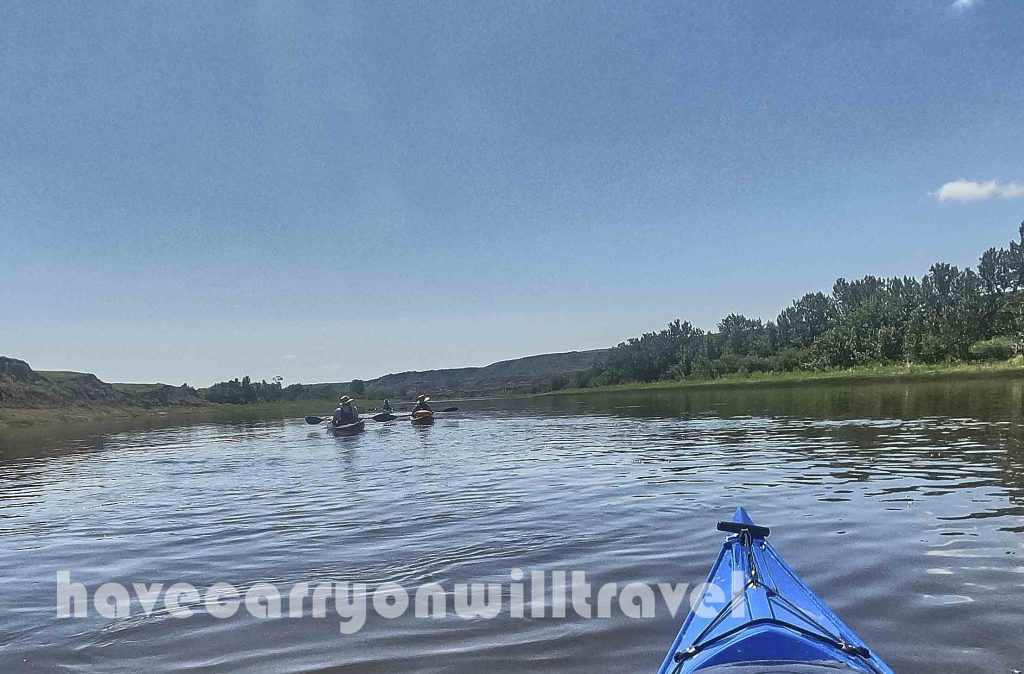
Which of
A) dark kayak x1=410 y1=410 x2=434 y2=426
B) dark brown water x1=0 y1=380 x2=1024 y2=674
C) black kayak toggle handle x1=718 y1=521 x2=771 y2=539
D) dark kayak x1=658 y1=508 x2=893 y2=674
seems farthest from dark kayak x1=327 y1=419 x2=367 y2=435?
dark kayak x1=658 y1=508 x2=893 y2=674

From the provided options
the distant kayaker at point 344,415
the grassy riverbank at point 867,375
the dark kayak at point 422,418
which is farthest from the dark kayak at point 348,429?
the grassy riverbank at point 867,375

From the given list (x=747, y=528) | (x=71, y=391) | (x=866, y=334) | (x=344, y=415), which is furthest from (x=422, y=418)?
(x=71, y=391)

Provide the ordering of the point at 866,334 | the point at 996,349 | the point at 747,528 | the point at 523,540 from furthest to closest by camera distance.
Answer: the point at 866,334, the point at 996,349, the point at 523,540, the point at 747,528

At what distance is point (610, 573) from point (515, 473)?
13.8 meters

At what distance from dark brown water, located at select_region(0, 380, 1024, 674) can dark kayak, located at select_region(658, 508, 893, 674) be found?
5.26 ft

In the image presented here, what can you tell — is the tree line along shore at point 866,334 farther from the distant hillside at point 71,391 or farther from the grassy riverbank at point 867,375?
the distant hillside at point 71,391

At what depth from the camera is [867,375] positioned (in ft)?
378

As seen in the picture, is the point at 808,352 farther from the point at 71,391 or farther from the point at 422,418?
the point at 71,391

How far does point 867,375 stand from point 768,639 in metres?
126

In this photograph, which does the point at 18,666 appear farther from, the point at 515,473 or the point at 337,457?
the point at 337,457

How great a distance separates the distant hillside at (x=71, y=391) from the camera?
129 metres

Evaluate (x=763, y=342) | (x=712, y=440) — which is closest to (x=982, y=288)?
(x=763, y=342)

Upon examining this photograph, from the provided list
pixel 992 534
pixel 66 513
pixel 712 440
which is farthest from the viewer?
pixel 712 440

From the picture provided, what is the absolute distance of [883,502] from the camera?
1506cm
